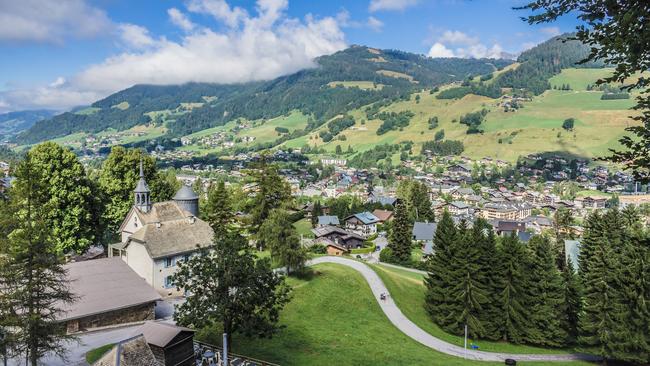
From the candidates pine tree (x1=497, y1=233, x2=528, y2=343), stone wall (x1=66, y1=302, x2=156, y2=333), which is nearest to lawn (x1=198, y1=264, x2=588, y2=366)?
pine tree (x1=497, y1=233, x2=528, y2=343)

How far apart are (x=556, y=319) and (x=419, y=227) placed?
54211 mm

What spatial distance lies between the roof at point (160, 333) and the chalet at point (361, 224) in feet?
288

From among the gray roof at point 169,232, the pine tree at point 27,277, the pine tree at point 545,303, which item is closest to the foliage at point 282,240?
the gray roof at point 169,232

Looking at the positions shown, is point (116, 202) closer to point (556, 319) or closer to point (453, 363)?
point (453, 363)

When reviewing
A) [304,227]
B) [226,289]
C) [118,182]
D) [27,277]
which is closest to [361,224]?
[304,227]

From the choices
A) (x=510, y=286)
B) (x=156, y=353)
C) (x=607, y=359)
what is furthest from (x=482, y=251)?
(x=156, y=353)

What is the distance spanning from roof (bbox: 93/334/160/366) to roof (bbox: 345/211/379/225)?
90.4 meters

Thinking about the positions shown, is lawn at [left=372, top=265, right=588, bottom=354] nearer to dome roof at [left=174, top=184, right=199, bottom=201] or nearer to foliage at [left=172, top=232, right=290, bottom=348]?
foliage at [left=172, top=232, right=290, bottom=348]

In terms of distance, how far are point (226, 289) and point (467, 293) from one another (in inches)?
1104

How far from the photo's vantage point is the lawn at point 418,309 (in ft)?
135

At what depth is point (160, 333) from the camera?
19922mm

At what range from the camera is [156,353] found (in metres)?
19.3

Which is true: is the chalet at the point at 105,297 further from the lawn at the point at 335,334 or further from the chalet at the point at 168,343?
the chalet at the point at 168,343

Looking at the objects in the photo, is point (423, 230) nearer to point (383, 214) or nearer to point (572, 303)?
point (383, 214)
